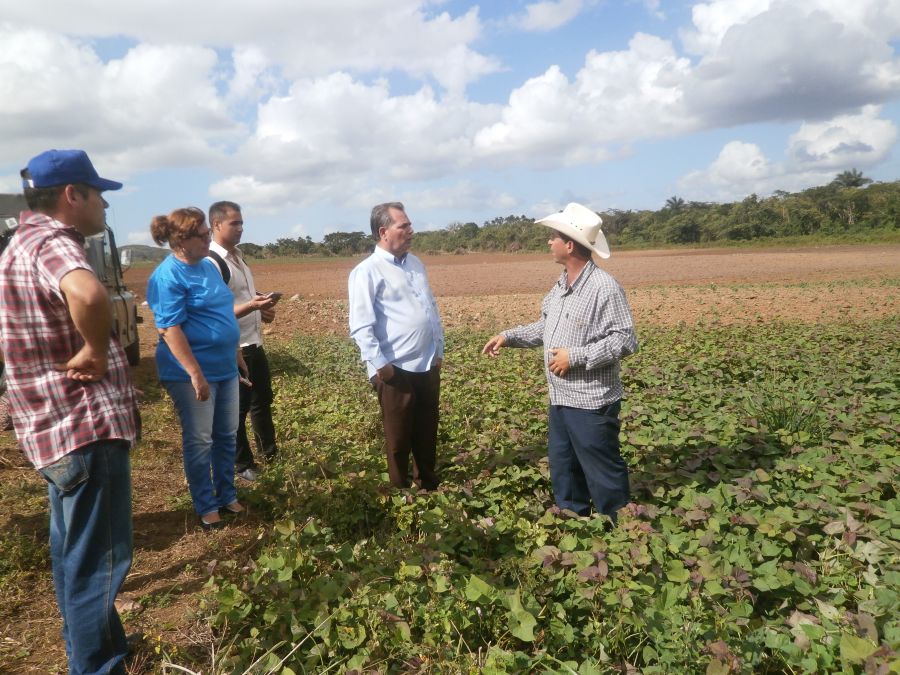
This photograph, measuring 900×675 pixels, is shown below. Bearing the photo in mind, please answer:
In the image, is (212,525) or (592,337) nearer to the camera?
(592,337)

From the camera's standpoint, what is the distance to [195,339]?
3498 mm

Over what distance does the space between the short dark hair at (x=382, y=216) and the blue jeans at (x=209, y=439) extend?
119 centimetres

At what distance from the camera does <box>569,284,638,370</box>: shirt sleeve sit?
3.19 meters

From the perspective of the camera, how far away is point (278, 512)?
3.89 metres

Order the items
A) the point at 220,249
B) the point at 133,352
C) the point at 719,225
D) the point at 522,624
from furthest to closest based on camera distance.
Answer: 1. the point at 719,225
2. the point at 133,352
3. the point at 220,249
4. the point at 522,624

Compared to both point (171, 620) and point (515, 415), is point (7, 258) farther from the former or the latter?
point (515, 415)

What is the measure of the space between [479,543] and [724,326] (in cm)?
761

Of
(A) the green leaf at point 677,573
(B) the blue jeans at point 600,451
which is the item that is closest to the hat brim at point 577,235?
(B) the blue jeans at point 600,451

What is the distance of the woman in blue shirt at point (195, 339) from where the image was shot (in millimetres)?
3352

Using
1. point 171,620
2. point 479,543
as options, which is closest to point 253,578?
point 171,620

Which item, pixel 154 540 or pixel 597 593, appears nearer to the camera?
pixel 597 593

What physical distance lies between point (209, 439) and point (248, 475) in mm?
1100

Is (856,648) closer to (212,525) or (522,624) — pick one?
(522,624)

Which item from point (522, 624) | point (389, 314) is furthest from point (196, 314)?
point (522, 624)
